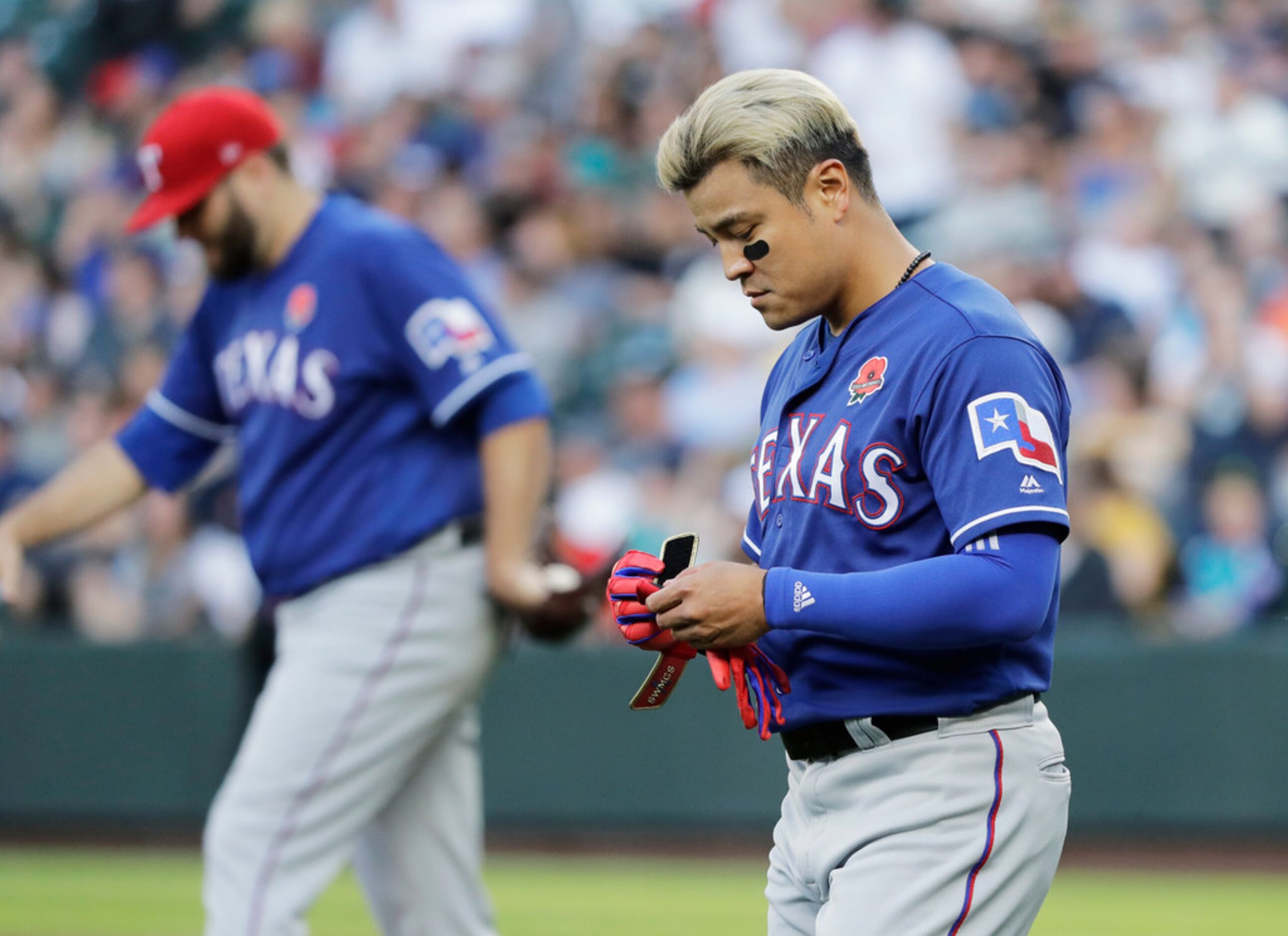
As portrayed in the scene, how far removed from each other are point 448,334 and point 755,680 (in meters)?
1.64

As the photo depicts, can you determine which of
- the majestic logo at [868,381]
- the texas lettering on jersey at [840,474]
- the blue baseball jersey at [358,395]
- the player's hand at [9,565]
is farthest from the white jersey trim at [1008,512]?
the player's hand at [9,565]

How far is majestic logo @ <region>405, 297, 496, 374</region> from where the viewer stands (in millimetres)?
4180

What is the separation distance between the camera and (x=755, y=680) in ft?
9.48

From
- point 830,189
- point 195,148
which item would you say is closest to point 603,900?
point 195,148

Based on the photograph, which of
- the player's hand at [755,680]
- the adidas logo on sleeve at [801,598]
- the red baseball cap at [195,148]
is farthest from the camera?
the red baseball cap at [195,148]

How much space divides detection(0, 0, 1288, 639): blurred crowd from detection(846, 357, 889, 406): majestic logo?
5262 millimetres

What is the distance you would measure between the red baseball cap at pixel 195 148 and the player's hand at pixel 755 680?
210 centimetres

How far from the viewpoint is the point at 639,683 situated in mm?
8688

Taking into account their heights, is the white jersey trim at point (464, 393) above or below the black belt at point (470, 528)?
above

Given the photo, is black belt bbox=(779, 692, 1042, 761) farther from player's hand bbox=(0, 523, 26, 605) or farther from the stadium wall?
the stadium wall

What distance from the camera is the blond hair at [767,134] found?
269cm

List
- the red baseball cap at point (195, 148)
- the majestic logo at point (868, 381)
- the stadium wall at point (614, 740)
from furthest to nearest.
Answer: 1. the stadium wall at point (614, 740)
2. the red baseball cap at point (195, 148)
3. the majestic logo at point (868, 381)

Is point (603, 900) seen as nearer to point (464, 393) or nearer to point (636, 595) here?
point (464, 393)

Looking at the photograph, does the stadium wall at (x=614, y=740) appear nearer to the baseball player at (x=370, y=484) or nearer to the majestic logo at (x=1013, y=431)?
the baseball player at (x=370, y=484)
